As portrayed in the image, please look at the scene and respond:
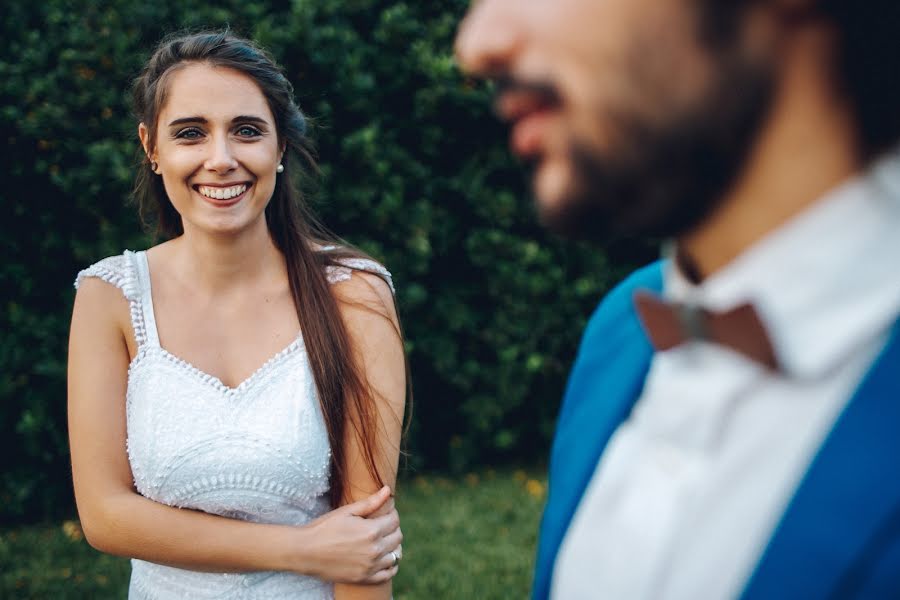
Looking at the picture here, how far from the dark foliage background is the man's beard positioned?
302cm

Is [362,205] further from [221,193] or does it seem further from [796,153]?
[796,153]

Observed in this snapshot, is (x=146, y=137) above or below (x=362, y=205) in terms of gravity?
above

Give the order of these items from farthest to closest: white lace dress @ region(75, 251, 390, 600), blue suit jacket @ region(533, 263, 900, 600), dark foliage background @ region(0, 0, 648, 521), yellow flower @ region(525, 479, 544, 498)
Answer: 1. yellow flower @ region(525, 479, 544, 498)
2. dark foliage background @ region(0, 0, 648, 521)
3. white lace dress @ region(75, 251, 390, 600)
4. blue suit jacket @ region(533, 263, 900, 600)

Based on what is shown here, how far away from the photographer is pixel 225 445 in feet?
7.56

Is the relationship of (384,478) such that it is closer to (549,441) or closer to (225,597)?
(225,597)

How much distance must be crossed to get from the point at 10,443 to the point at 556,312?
290 cm

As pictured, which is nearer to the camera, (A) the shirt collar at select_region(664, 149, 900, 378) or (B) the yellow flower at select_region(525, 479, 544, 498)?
(A) the shirt collar at select_region(664, 149, 900, 378)

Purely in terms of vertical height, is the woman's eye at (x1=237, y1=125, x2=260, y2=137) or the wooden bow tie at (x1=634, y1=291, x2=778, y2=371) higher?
the wooden bow tie at (x1=634, y1=291, x2=778, y2=371)

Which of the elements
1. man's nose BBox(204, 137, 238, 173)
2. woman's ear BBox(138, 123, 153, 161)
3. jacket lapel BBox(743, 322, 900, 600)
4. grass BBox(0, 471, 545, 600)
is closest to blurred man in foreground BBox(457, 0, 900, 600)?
jacket lapel BBox(743, 322, 900, 600)

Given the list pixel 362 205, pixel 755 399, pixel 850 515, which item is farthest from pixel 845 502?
pixel 362 205

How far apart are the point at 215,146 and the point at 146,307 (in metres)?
0.52

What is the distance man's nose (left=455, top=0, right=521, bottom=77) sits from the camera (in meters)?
0.86

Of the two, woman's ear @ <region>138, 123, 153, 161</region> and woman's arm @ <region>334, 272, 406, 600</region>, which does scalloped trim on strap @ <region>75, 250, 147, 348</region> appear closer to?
woman's ear @ <region>138, 123, 153, 161</region>

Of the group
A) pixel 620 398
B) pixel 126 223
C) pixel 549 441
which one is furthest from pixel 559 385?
pixel 620 398
